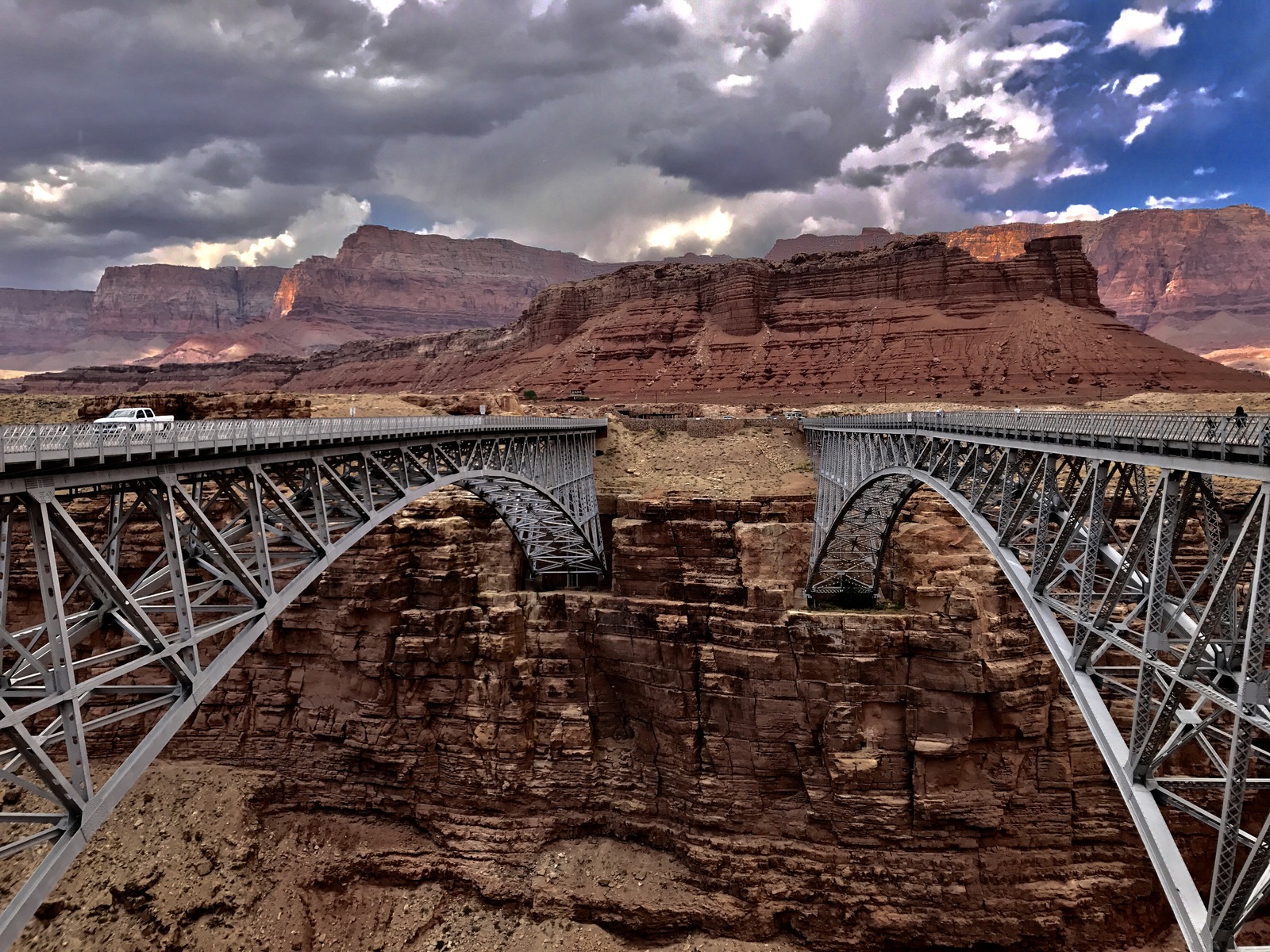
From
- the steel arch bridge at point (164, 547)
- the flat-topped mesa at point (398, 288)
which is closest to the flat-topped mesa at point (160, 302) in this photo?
the flat-topped mesa at point (398, 288)

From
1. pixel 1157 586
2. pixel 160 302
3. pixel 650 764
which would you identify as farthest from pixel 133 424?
pixel 160 302

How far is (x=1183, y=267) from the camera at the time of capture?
137375mm

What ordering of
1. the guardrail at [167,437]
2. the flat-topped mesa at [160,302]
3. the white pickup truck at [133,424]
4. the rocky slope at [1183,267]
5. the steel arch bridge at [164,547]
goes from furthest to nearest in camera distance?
the flat-topped mesa at [160,302], the rocky slope at [1183,267], the white pickup truck at [133,424], the guardrail at [167,437], the steel arch bridge at [164,547]

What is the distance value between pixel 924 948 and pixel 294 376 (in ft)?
425

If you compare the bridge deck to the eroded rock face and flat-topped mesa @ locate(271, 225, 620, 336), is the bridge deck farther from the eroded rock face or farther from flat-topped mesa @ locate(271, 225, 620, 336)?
flat-topped mesa @ locate(271, 225, 620, 336)

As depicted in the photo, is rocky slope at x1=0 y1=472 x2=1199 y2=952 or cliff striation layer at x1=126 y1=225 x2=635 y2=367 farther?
cliff striation layer at x1=126 y1=225 x2=635 y2=367

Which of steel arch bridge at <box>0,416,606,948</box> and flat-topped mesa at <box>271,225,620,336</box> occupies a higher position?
flat-topped mesa at <box>271,225,620,336</box>

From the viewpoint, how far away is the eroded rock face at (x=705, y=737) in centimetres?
2578

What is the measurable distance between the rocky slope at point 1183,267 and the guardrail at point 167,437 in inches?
5163

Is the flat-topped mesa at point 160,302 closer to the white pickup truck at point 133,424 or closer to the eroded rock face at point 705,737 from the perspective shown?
the eroded rock face at point 705,737

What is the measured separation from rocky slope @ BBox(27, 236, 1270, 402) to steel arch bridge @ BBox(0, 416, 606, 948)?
5631cm

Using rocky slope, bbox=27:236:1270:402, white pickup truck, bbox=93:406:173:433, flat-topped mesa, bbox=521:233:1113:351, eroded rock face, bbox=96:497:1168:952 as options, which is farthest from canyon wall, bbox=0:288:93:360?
white pickup truck, bbox=93:406:173:433

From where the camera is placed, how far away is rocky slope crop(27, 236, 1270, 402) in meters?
65.9

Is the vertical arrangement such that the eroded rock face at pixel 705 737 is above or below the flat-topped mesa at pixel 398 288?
below
